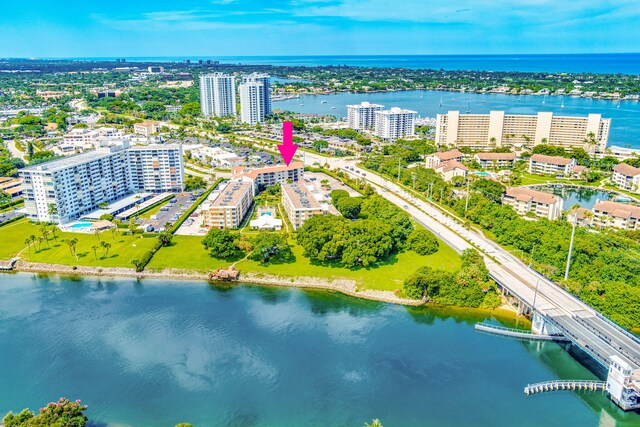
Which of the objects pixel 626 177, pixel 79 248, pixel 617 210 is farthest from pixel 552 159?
pixel 79 248

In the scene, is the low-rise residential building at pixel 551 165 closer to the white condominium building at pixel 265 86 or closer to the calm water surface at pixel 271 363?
the calm water surface at pixel 271 363

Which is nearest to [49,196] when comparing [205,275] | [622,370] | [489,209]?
[205,275]

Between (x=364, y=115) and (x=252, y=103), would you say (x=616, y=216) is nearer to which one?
(x=364, y=115)

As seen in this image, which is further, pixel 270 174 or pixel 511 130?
pixel 511 130

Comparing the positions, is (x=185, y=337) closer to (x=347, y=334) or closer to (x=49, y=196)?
(x=347, y=334)

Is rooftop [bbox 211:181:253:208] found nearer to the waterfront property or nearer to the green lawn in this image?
the green lawn

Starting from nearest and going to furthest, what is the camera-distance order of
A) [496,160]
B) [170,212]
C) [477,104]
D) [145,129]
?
[170,212] < [496,160] < [145,129] < [477,104]

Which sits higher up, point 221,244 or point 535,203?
point 535,203
